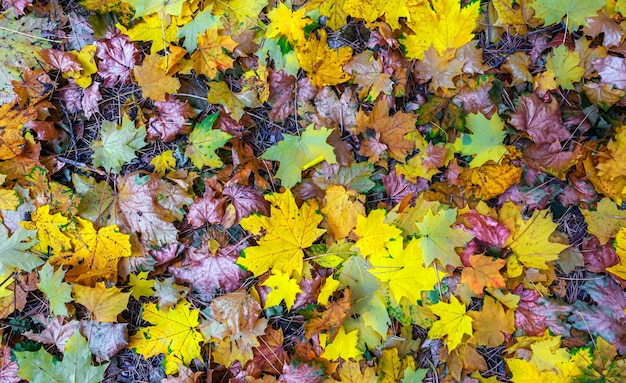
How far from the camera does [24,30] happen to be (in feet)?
7.09

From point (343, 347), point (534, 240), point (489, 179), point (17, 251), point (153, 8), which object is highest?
point (153, 8)

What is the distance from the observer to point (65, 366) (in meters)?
2.04

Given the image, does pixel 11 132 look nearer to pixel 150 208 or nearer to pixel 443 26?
pixel 150 208

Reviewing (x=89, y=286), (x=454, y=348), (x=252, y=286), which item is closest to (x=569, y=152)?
(x=454, y=348)

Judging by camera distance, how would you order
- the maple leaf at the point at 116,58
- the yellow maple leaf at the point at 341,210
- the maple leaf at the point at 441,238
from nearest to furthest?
1. the maple leaf at the point at 441,238
2. the yellow maple leaf at the point at 341,210
3. the maple leaf at the point at 116,58

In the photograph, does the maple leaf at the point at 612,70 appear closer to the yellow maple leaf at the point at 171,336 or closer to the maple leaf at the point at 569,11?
the maple leaf at the point at 569,11

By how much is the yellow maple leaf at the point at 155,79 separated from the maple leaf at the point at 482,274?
1694 millimetres

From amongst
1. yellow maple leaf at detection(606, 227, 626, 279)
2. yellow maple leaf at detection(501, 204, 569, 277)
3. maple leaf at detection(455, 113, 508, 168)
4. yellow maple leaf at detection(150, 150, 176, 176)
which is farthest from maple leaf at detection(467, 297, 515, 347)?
yellow maple leaf at detection(150, 150, 176, 176)

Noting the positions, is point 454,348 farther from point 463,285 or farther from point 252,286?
point 252,286

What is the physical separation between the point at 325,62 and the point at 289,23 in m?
0.26

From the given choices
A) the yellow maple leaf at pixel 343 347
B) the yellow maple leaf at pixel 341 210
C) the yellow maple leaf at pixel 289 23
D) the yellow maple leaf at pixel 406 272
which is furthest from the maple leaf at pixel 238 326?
the yellow maple leaf at pixel 289 23

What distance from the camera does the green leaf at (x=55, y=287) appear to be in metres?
2.05

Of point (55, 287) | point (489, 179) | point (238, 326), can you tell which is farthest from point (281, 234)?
point (55, 287)

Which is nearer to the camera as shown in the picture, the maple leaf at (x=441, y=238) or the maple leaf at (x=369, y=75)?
the maple leaf at (x=441, y=238)
